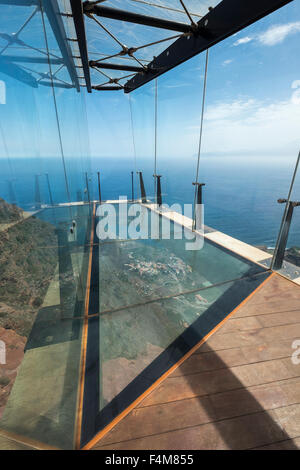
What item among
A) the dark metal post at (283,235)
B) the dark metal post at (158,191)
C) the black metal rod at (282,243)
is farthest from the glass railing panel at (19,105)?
the dark metal post at (158,191)

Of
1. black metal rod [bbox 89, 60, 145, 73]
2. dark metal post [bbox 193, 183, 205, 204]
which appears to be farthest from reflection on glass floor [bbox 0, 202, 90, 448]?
black metal rod [bbox 89, 60, 145, 73]

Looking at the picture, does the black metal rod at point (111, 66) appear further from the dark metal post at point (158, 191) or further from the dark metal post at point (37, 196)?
the dark metal post at point (37, 196)

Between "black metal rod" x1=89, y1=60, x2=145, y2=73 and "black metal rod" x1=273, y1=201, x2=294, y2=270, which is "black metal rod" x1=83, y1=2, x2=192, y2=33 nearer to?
"black metal rod" x1=89, y1=60, x2=145, y2=73

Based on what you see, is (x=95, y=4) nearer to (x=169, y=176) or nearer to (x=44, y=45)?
(x=44, y=45)

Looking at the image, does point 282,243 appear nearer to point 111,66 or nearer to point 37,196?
point 37,196

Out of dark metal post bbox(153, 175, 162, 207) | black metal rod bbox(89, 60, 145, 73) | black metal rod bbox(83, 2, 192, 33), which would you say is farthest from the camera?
dark metal post bbox(153, 175, 162, 207)

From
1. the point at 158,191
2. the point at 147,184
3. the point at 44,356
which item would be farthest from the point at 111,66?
the point at 44,356
